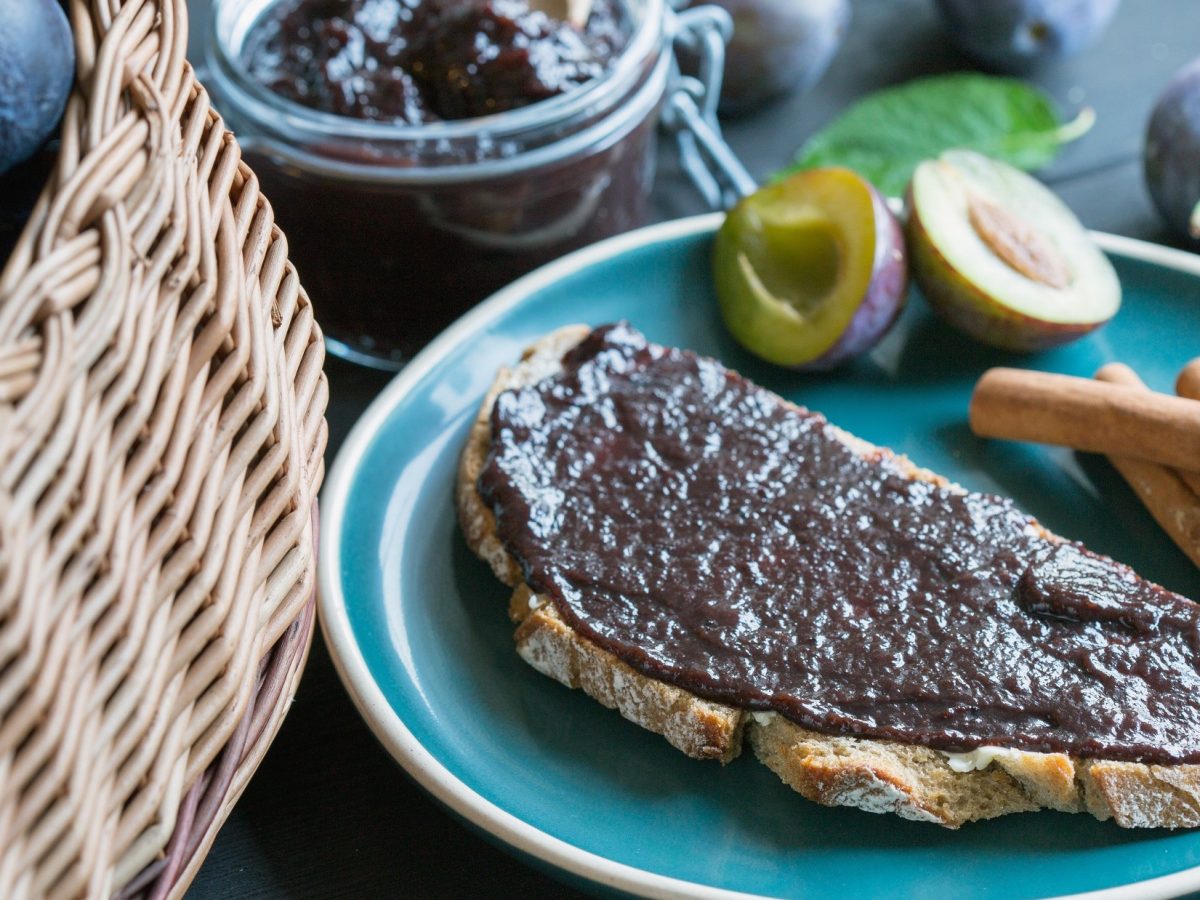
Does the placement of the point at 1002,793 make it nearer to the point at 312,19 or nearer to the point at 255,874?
the point at 255,874

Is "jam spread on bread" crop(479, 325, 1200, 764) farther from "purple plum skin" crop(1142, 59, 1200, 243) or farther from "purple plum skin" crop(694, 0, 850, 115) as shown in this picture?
"purple plum skin" crop(694, 0, 850, 115)

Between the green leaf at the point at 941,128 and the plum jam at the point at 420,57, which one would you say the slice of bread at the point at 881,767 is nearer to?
the plum jam at the point at 420,57

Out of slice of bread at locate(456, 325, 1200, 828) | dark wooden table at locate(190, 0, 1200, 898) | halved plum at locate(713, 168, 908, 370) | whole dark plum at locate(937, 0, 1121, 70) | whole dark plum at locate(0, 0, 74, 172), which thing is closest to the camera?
whole dark plum at locate(0, 0, 74, 172)

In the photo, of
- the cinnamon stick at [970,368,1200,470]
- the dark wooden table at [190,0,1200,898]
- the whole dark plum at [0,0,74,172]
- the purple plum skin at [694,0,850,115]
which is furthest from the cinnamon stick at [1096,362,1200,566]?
the whole dark plum at [0,0,74,172]

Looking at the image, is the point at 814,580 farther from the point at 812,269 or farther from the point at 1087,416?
the point at 812,269

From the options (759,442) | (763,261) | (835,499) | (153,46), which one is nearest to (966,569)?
(835,499)

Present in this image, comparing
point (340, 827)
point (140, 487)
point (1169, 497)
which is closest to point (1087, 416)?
point (1169, 497)
